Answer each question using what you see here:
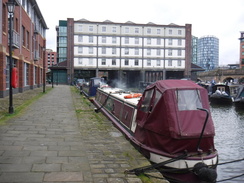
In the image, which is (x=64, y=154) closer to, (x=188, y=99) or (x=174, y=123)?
(x=174, y=123)

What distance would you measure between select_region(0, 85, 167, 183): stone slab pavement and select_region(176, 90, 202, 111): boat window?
134 cm

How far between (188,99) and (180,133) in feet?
2.68

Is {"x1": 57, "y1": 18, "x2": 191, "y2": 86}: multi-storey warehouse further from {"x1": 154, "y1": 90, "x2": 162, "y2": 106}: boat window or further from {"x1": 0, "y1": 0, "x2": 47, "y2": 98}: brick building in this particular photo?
{"x1": 154, "y1": 90, "x2": 162, "y2": 106}: boat window

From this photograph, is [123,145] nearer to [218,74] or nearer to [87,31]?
[87,31]

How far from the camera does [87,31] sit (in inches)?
2256

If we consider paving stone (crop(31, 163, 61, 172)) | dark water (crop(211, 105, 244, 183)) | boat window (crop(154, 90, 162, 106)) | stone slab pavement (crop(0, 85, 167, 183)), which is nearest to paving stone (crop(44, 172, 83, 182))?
stone slab pavement (crop(0, 85, 167, 183))

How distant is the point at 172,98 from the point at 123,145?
191 cm

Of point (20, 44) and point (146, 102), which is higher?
point (20, 44)

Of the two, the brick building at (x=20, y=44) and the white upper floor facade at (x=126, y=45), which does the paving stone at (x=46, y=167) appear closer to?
the brick building at (x=20, y=44)

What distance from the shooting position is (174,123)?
5227 mm

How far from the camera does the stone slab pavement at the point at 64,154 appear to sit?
4359 mm

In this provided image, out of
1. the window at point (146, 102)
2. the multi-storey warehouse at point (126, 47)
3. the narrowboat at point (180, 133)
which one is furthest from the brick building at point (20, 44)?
the multi-storey warehouse at point (126, 47)

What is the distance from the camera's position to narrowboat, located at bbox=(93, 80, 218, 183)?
17.0ft

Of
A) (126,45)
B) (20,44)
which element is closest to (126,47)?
(126,45)
